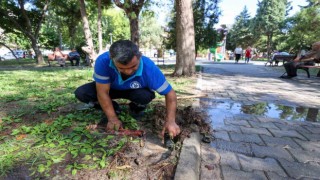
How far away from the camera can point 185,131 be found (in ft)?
9.45

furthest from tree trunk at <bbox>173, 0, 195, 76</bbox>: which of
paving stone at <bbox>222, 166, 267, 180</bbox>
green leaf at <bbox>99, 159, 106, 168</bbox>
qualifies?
green leaf at <bbox>99, 159, 106, 168</bbox>

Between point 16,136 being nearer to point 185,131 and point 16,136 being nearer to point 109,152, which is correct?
point 109,152

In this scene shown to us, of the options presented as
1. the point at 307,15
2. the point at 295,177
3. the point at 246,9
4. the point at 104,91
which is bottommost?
the point at 295,177

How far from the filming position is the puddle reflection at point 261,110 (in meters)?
4.10

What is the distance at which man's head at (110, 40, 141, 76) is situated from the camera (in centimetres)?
227

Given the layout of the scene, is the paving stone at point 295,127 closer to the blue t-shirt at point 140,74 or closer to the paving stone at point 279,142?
the paving stone at point 279,142

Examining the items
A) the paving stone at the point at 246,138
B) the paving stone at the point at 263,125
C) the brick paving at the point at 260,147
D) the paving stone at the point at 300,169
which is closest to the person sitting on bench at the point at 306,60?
the brick paving at the point at 260,147

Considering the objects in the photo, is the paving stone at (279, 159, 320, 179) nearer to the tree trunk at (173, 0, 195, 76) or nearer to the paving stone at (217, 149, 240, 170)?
the paving stone at (217, 149, 240, 170)

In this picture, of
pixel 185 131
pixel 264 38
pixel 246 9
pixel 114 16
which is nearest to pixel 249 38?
pixel 264 38

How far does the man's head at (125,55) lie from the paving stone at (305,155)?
194 cm

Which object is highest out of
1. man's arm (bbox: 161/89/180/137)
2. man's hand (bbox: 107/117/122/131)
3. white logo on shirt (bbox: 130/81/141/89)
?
white logo on shirt (bbox: 130/81/141/89)

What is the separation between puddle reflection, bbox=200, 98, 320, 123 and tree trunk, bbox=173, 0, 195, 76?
131 inches

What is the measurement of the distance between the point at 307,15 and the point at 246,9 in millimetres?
41201

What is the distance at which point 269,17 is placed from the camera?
4416 cm
